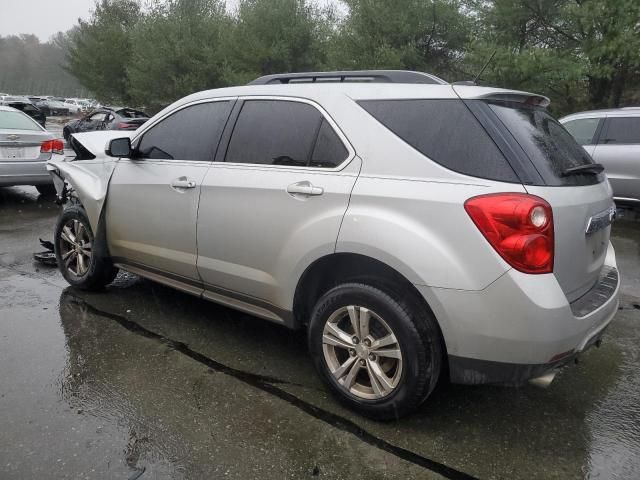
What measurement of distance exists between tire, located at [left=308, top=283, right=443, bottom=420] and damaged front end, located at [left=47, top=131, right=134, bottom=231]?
2248 mm

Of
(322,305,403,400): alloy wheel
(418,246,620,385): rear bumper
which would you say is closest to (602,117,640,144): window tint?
(418,246,620,385): rear bumper

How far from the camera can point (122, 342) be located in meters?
3.58

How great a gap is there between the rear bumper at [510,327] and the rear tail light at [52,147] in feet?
25.4

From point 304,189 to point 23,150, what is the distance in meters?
6.89

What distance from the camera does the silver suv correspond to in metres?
2.29

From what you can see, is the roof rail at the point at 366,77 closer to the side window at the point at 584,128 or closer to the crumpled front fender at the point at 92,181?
the crumpled front fender at the point at 92,181

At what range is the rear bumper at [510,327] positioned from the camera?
2.24 m

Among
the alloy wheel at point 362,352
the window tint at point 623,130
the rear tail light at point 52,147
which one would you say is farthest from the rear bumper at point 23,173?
the window tint at point 623,130

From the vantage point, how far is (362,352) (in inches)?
106

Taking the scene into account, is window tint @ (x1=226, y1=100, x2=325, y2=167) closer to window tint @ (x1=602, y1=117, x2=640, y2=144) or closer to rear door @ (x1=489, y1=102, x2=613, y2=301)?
rear door @ (x1=489, y1=102, x2=613, y2=301)

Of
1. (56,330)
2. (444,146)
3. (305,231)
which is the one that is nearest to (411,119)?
(444,146)

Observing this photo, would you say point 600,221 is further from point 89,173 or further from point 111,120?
point 111,120

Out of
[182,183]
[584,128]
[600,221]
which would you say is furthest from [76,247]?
[584,128]

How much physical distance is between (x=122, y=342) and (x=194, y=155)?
4.53 ft
